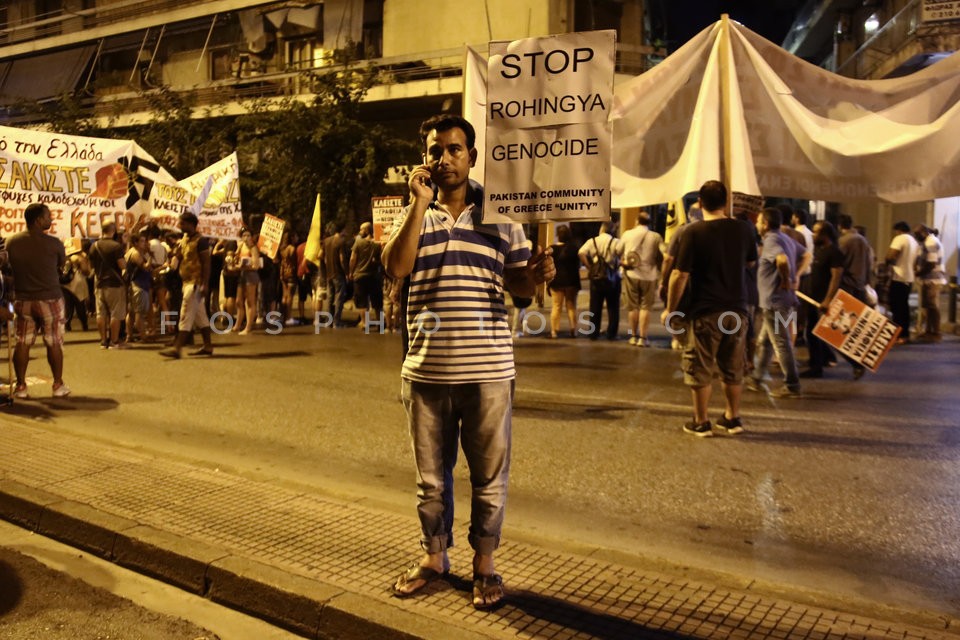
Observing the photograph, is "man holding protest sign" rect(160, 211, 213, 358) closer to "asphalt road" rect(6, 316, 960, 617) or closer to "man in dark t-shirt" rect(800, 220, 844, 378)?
"asphalt road" rect(6, 316, 960, 617)

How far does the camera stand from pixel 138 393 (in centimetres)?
930

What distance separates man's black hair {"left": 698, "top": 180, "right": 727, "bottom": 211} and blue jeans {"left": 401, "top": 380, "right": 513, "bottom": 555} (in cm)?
342

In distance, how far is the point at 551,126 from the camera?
13.9 feet

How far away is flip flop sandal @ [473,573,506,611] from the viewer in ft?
12.1

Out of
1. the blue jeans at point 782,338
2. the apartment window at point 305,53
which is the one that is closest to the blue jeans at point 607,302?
the blue jeans at point 782,338

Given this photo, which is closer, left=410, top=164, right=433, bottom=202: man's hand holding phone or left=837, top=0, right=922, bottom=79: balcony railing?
left=410, top=164, right=433, bottom=202: man's hand holding phone

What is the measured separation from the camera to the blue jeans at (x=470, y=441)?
3648 millimetres

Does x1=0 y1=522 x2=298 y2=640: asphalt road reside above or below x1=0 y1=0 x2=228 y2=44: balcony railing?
below

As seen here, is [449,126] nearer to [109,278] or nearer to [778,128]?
[778,128]

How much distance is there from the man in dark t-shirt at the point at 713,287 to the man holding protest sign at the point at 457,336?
328 cm

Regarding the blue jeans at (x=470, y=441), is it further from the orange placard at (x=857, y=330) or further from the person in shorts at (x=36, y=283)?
the person in shorts at (x=36, y=283)

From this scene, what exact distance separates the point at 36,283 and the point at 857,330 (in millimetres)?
7802

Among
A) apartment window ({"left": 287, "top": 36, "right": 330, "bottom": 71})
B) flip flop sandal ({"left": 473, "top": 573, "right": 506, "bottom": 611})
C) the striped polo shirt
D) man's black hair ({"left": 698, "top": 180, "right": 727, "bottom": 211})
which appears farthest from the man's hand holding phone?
apartment window ({"left": 287, "top": 36, "right": 330, "bottom": 71})

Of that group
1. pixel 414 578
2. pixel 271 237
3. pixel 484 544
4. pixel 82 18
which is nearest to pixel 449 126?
pixel 484 544
